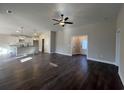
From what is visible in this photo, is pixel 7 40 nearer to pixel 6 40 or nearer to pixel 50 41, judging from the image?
pixel 6 40

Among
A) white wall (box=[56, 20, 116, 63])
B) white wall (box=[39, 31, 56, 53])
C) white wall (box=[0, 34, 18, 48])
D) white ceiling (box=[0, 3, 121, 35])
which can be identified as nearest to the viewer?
white ceiling (box=[0, 3, 121, 35])

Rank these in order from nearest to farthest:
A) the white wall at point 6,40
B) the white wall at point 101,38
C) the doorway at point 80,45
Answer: the white wall at point 101,38 → the doorway at point 80,45 → the white wall at point 6,40

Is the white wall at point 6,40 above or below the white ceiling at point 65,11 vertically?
below

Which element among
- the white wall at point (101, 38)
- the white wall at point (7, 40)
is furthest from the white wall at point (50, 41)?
the white wall at point (7, 40)

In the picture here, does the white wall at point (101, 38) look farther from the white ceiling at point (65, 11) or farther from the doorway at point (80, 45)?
the doorway at point (80, 45)

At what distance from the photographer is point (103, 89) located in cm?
259

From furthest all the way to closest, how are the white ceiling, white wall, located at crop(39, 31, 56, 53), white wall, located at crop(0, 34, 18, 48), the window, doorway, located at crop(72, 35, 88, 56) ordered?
white wall, located at crop(0, 34, 18, 48), white wall, located at crop(39, 31, 56, 53), doorway, located at crop(72, 35, 88, 56), the window, the white ceiling

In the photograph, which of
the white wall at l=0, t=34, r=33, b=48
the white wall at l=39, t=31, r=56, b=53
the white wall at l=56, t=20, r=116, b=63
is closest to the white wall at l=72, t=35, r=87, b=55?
the white wall at l=56, t=20, r=116, b=63

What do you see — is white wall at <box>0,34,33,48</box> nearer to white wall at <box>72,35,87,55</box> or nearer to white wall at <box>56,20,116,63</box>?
white wall at <box>72,35,87,55</box>

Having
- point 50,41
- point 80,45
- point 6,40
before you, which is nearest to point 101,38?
point 80,45

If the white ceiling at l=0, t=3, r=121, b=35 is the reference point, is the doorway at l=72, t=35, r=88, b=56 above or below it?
below

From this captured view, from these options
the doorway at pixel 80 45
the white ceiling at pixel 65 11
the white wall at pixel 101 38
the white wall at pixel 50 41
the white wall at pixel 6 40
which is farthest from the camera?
the white wall at pixel 6 40

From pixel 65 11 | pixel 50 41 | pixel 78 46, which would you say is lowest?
pixel 78 46

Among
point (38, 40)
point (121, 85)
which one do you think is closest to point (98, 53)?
point (121, 85)
